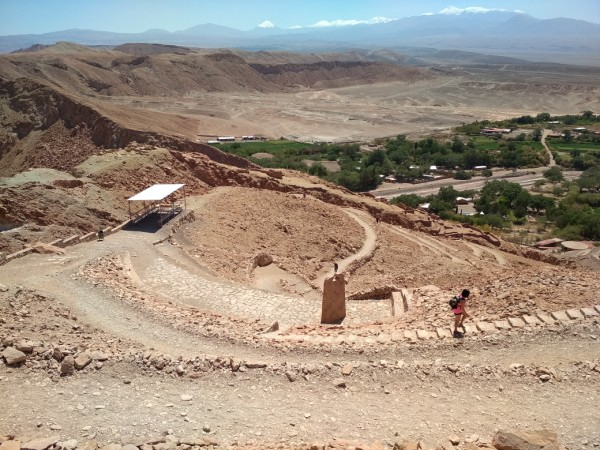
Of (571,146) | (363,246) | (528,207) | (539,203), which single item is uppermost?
(363,246)

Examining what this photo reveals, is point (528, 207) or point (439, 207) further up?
point (439, 207)

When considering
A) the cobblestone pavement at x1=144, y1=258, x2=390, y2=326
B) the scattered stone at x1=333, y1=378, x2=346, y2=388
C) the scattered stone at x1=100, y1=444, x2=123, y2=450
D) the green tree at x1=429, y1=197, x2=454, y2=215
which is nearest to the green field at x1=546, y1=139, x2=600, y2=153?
the green tree at x1=429, y1=197, x2=454, y2=215

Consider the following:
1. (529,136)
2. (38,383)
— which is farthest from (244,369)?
(529,136)

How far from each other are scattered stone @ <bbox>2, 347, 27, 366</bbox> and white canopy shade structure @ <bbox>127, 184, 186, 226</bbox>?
10486mm

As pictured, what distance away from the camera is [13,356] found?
8180mm

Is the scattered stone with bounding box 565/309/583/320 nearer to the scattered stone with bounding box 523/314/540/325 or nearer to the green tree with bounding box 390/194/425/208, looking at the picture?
the scattered stone with bounding box 523/314/540/325

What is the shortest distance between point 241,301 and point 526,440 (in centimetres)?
812

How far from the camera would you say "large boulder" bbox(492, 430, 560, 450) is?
6.37 m

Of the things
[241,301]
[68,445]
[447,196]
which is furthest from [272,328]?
[447,196]

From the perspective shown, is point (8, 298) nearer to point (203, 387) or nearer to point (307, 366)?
point (203, 387)

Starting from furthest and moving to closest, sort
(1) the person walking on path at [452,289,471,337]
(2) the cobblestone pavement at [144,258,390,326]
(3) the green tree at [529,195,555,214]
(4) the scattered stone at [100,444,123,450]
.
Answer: (3) the green tree at [529,195,555,214]
(2) the cobblestone pavement at [144,258,390,326]
(1) the person walking on path at [452,289,471,337]
(4) the scattered stone at [100,444,123,450]

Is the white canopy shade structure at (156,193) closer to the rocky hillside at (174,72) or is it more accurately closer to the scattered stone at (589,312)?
the scattered stone at (589,312)

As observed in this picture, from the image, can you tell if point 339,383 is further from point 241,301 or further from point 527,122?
point 527,122

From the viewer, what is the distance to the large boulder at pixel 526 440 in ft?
20.9
